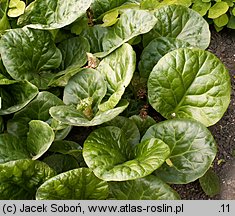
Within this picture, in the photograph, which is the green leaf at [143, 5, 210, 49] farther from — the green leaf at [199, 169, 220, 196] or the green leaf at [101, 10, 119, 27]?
the green leaf at [199, 169, 220, 196]

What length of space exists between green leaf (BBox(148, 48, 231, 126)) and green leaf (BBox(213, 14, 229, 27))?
0.36m

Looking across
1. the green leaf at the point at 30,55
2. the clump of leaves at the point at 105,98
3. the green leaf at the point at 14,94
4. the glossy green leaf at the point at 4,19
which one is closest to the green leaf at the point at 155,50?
the clump of leaves at the point at 105,98

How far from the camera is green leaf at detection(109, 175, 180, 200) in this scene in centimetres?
171

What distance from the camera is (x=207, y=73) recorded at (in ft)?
6.15

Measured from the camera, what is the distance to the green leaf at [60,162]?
6.07 feet

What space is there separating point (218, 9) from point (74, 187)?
1.00m

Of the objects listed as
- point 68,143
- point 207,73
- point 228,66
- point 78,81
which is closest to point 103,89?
point 78,81

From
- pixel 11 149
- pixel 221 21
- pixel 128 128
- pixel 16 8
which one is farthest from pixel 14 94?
pixel 221 21

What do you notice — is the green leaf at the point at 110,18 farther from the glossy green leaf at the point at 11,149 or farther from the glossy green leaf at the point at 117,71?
the glossy green leaf at the point at 11,149

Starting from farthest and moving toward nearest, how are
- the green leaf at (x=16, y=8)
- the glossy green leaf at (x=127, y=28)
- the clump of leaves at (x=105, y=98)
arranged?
the green leaf at (x=16, y=8) → the glossy green leaf at (x=127, y=28) → the clump of leaves at (x=105, y=98)

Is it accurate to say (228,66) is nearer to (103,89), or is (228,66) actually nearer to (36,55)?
(103,89)

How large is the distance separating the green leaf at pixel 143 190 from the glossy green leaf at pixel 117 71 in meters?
0.27

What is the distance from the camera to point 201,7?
7.13 ft

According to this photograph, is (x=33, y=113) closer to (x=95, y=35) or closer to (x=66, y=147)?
(x=66, y=147)
